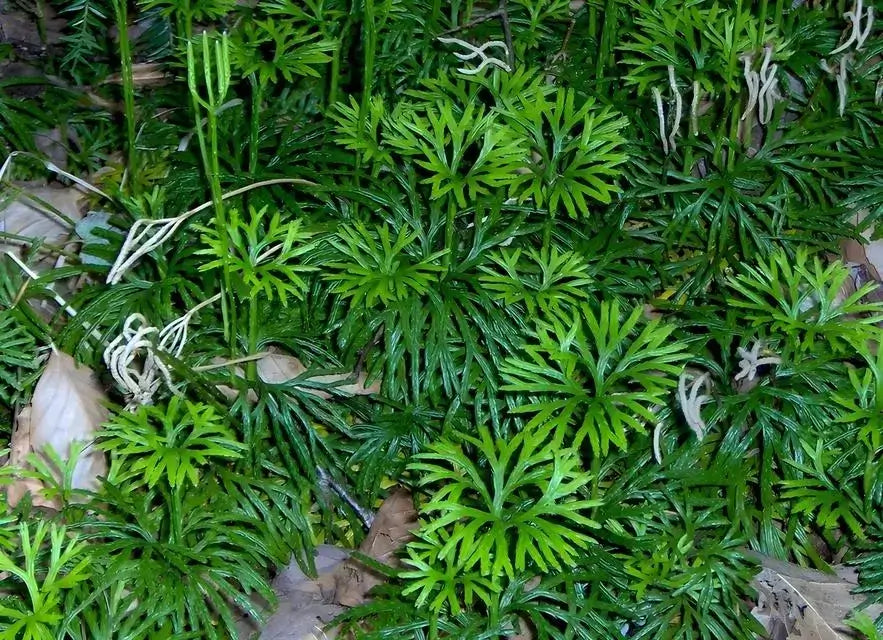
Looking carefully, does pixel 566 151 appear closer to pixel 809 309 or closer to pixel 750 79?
pixel 750 79

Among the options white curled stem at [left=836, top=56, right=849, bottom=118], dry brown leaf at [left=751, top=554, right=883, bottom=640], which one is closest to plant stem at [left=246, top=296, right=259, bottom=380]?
dry brown leaf at [left=751, top=554, right=883, bottom=640]

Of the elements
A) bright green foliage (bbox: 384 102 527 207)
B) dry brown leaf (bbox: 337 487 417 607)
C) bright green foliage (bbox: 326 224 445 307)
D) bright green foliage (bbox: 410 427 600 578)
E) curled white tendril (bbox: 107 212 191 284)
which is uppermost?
bright green foliage (bbox: 384 102 527 207)

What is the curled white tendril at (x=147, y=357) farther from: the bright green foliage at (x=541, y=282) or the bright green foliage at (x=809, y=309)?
the bright green foliage at (x=809, y=309)

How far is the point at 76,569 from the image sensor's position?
80.8 inches

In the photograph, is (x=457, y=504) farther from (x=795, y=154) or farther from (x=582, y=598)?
(x=795, y=154)

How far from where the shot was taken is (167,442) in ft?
7.39

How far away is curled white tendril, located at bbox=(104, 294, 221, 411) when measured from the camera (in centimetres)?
232

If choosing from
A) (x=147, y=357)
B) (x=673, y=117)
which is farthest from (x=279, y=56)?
(x=673, y=117)

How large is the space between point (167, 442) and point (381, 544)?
60 centimetres

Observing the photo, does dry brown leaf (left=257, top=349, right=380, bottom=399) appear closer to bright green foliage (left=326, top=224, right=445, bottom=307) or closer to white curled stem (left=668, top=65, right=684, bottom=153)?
bright green foliage (left=326, top=224, right=445, bottom=307)

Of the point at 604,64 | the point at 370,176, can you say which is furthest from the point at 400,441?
the point at 604,64

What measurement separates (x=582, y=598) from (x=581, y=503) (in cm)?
28

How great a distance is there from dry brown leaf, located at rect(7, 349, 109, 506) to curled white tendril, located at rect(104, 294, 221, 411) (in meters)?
0.12

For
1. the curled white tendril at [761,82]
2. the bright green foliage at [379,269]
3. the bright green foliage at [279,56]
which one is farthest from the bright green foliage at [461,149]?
the curled white tendril at [761,82]
